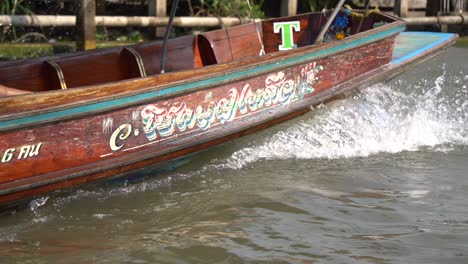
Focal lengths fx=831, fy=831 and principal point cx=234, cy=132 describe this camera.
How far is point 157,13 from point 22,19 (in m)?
1.95

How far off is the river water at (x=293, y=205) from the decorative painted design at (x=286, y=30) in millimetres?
1062

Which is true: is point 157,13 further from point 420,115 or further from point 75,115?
point 75,115

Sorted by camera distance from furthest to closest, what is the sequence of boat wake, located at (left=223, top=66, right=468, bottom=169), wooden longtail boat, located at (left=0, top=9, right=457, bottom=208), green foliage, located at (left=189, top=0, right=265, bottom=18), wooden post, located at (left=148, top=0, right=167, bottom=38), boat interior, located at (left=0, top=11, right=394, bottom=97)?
1. green foliage, located at (left=189, top=0, right=265, bottom=18)
2. wooden post, located at (left=148, top=0, right=167, bottom=38)
3. boat wake, located at (left=223, top=66, right=468, bottom=169)
4. boat interior, located at (left=0, top=11, right=394, bottom=97)
5. wooden longtail boat, located at (left=0, top=9, right=457, bottom=208)

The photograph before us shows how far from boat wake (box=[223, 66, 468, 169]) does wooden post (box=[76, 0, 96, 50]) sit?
382 centimetres

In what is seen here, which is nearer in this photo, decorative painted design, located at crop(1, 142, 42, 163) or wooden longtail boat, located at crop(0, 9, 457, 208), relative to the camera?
decorative painted design, located at crop(1, 142, 42, 163)

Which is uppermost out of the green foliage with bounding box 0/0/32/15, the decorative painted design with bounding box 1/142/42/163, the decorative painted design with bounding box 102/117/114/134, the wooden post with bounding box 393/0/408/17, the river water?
the green foliage with bounding box 0/0/32/15

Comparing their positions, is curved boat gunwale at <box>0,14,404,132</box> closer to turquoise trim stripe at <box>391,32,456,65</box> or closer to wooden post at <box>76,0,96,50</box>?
turquoise trim stripe at <box>391,32,456,65</box>

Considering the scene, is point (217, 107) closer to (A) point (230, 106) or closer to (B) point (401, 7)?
(A) point (230, 106)

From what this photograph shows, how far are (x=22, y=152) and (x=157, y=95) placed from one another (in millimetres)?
1033

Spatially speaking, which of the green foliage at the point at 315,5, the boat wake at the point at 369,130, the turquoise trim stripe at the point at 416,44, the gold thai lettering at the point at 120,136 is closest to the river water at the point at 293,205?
the boat wake at the point at 369,130

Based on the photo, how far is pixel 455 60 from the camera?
472 inches

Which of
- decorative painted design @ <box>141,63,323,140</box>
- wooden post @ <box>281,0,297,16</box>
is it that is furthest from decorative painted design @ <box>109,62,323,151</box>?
wooden post @ <box>281,0,297,16</box>

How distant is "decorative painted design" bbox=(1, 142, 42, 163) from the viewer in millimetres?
4945

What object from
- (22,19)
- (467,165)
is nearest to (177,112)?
(467,165)
